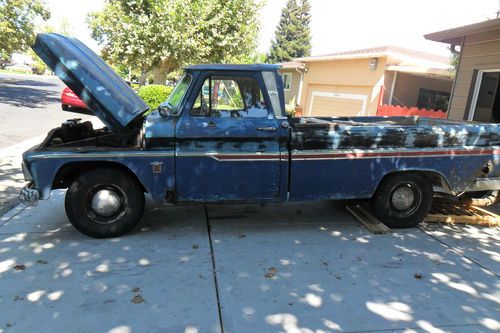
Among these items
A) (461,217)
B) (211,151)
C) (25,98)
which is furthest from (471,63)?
(25,98)

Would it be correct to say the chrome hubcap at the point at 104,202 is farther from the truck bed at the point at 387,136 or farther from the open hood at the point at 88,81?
the truck bed at the point at 387,136

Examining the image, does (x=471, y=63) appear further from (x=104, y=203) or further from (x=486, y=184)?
(x=104, y=203)

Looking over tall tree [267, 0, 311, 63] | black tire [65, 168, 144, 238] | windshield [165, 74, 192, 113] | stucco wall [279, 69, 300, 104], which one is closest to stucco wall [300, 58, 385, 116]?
stucco wall [279, 69, 300, 104]

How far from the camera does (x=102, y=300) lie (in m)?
3.50

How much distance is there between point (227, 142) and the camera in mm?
4789

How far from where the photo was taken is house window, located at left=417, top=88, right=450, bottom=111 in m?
17.2

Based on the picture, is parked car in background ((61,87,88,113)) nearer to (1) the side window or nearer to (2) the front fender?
(2) the front fender

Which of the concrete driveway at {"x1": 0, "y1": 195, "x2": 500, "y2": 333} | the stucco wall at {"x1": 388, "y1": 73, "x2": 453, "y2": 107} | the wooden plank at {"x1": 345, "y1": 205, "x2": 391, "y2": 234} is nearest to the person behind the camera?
the concrete driveway at {"x1": 0, "y1": 195, "x2": 500, "y2": 333}

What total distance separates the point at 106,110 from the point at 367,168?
318 cm

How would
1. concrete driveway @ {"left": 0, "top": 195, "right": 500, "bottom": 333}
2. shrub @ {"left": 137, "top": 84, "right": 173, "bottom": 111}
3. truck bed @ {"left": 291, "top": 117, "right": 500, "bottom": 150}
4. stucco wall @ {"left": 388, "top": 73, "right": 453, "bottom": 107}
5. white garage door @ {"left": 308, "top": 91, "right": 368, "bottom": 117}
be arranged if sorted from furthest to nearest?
1. white garage door @ {"left": 308, "top": 91, "right": 368, "bottom": 117}
2. stucco wall @ {"left": 388, "top": 73, "right": 453, "bottom": 107}
3. shrub @ {"left": 137, "top": 84, "right": 173, "bottom": 111}
4. truck bed @ {"left": 291, "top": 117, "right": 500, "bottom": 150}
5. concrete driveway @ {"left": 0, "top": 195, "right": 500, "bottom": 333}

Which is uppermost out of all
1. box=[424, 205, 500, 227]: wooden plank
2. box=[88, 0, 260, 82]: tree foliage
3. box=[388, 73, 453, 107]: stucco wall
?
box=[88, 0, 260, 82]: tree foliage

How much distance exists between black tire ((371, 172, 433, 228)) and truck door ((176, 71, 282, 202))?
1.46 meters

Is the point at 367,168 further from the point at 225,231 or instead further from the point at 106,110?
the point at 106,110

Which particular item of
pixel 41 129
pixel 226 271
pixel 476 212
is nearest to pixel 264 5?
pixel 41 129
